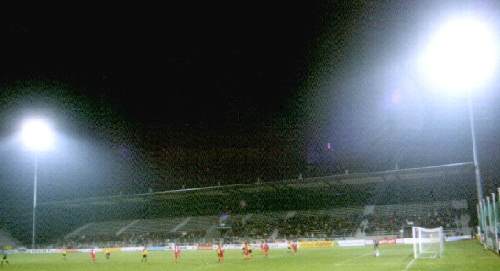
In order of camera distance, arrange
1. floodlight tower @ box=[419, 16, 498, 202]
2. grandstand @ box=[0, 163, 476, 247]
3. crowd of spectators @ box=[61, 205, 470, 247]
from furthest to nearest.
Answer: grandstand @ box=[0, 163, 476, 247]
crowd of spectators @ box=[61, 205, 470, 247]
floodlight tower @ box=[419, 16, 498, 202]

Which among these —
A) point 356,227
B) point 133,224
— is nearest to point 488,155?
point 356,227

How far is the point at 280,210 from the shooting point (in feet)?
216

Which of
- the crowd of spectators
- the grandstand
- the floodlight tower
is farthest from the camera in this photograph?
the grandstand

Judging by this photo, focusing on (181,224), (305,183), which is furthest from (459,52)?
(181,224)

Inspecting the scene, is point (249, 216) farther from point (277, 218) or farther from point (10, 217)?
point (10, 217)

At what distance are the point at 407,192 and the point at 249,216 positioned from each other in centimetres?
2024

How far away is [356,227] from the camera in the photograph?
180ft

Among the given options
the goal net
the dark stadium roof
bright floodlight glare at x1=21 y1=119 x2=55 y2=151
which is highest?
bright floodlight glare at x1=21 y1=119 x2=55 y2=151

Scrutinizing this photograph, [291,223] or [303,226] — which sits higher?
[291,223]

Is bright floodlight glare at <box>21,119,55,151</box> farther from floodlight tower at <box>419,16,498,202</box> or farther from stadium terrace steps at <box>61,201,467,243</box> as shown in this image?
Answer: floodlight tower at <box>419,16,498,202</box>

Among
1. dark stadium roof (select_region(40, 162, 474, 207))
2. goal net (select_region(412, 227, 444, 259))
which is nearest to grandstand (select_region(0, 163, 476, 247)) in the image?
dark stadium roof (select_region(40, 162, 474, 207))

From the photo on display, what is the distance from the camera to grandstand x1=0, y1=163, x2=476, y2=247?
175 ft

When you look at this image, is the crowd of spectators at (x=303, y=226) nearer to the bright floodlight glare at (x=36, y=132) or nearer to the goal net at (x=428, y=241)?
the goal net at (x=428, y=241)

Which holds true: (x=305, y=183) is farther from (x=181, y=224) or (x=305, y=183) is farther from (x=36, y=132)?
(x=36, y=132)
